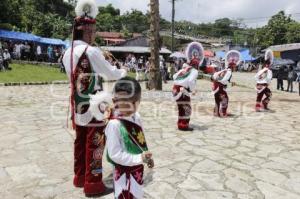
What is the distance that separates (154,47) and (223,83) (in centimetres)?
719

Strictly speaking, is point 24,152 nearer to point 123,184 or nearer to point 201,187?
point 201,187

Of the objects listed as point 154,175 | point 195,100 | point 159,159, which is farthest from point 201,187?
point 195,100

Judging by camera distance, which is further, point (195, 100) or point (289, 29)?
point (289, 29)

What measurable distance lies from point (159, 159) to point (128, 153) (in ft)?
9.97

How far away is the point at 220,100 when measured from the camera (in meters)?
10.6

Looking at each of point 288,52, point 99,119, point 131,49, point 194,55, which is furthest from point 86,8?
point 131,49

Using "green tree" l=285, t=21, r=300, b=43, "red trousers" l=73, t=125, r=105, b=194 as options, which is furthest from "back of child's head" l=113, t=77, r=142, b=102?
"green tree" l=285, t=21, r=300, b=43

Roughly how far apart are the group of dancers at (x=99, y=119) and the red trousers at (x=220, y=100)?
6.09m

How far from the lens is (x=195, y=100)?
14227mm

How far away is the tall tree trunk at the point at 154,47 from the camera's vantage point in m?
16.8

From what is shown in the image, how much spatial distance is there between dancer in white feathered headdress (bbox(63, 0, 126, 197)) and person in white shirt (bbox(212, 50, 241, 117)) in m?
6.03

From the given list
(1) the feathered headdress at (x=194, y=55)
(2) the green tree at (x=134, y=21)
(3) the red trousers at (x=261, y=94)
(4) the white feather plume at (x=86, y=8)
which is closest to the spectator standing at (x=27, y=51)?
(3) the red trousers at (x=261, y=94)

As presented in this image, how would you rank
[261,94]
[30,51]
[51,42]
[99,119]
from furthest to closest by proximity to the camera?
[51,42] < [30,51] < [261,94] < [99,119]

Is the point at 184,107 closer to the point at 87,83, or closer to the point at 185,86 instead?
the point at 185,86
